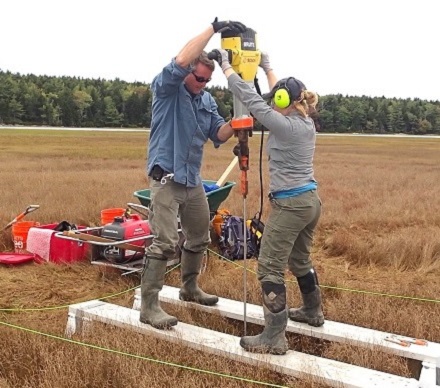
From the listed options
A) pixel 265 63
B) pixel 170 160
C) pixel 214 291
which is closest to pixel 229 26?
pixel 265 63

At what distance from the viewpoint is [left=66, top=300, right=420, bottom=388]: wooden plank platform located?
12.5 feet

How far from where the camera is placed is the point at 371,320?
5125 millimetres

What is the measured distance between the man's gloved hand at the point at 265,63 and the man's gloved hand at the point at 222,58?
0.54 meters

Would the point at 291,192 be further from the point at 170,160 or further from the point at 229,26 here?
the point at 229,26

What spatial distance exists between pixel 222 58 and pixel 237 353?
2.16m

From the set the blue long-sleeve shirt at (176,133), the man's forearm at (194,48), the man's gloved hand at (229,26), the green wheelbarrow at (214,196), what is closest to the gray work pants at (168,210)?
the blue long-sleeve shirt at (176,133)

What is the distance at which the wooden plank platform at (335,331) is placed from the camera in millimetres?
4250

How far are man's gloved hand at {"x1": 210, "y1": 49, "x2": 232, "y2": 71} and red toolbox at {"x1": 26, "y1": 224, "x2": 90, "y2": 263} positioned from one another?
3726 mm

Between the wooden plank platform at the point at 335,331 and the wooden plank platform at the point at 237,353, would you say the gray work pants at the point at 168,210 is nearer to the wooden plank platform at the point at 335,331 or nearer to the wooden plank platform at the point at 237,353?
the wooden plank platform at the point at 237,353

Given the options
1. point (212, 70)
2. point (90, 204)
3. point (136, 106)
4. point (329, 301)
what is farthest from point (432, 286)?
point (136, 106)

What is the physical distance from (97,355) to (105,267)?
2.76m

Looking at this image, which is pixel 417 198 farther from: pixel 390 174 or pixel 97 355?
pixel 97 355

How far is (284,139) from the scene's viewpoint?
13.9 ft

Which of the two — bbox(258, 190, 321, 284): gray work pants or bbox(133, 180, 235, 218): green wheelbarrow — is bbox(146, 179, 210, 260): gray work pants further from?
bbox(133, 180, 235, 218): green wheelbarrow
